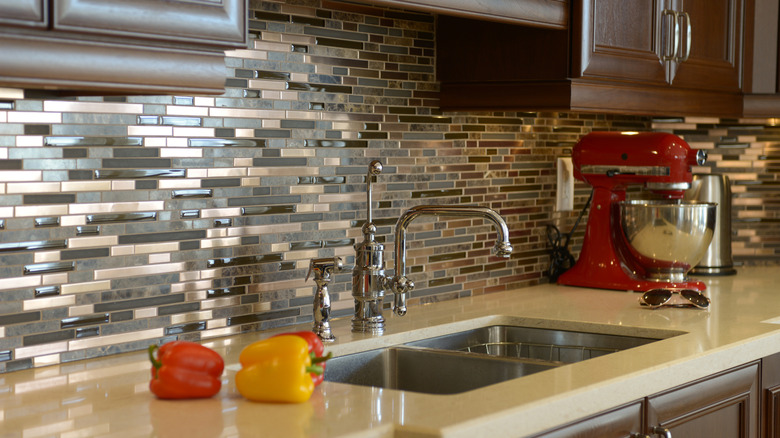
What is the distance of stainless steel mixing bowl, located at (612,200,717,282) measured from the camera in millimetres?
2553

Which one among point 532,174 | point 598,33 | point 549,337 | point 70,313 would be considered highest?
point 598,33

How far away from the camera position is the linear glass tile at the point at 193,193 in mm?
1800

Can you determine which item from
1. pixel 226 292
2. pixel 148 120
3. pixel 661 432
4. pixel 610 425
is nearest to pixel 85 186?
pixel 148 120

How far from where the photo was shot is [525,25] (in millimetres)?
2145

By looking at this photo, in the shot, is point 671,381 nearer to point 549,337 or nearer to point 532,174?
point 549,337

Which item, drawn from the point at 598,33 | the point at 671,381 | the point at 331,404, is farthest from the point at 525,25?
the point at 331,404

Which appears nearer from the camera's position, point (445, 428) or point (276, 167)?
point (445, 428)

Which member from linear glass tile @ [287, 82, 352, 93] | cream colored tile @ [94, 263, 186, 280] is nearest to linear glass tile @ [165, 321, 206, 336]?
cream colored tile @ [94, 263, 186, 280]

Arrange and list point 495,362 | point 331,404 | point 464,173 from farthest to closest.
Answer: point 464,173 → point 495,362 → point 331,404

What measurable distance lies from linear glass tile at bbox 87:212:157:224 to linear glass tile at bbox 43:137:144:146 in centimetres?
13

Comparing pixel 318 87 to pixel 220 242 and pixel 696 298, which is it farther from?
pixel 696 298

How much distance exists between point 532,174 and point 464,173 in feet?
1.12

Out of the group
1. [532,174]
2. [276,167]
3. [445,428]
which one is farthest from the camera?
[532,174]

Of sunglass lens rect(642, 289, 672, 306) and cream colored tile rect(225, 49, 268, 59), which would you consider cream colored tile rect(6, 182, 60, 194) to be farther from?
sunglass lens rect(642, 289, 672, 306)
